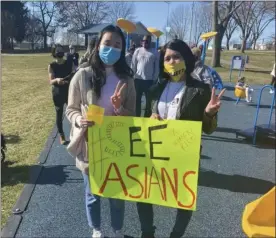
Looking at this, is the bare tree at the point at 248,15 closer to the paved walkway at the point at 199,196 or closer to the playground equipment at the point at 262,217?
the paved walkway at the point at 199,196

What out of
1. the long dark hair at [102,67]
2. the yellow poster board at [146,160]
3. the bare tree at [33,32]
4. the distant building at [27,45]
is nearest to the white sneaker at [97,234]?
the yellow poster board at [146,160]

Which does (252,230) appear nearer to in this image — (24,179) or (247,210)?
(247,210)

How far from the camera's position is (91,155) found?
2459mm

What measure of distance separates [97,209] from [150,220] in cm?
45

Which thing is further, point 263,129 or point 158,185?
point 263,129

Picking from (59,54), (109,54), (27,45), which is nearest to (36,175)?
(59,54)

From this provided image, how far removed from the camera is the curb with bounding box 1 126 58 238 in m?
3.02

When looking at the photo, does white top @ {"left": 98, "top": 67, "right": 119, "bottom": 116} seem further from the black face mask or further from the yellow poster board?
the black face mask

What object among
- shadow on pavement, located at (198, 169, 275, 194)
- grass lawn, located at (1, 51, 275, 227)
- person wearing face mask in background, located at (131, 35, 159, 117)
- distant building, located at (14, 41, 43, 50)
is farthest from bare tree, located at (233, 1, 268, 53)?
distant building, located at (14, 41, 43, 50)

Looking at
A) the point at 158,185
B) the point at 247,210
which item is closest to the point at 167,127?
the point at 158,185

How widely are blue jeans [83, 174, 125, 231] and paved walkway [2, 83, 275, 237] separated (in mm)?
266

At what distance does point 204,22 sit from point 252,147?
52.2 ft

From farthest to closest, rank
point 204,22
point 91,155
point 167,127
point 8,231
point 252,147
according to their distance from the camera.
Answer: point 204,22
point 252,147
point 8,231
point 91,155
point 167,127

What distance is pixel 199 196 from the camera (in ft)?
12.5
